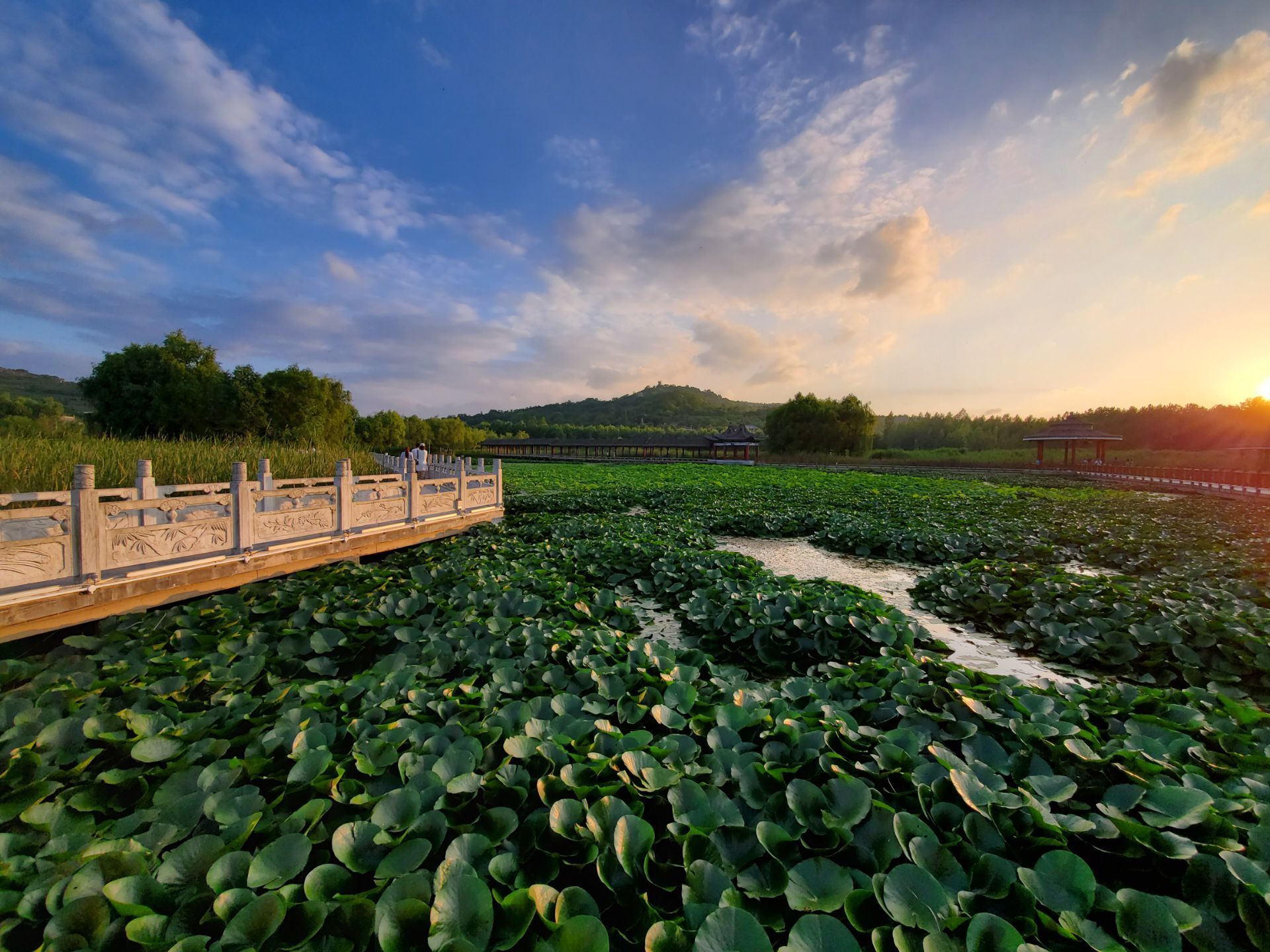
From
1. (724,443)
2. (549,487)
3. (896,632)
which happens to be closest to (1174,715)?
(896,632)

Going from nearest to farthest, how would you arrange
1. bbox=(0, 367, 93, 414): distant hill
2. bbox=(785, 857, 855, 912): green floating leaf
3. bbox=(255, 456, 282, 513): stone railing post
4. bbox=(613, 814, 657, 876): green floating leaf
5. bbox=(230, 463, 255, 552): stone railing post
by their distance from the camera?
bbox=(785, 857, 855, 912): green floating leaf
bbox=(613, 814, 657, 876): green floating leaf
bbox=(230, 463, 255, 552): stone railing post
bbox=(255, 456, 282, 513): stone railing post
bbox=(0, 367, 93, 414): distant hill

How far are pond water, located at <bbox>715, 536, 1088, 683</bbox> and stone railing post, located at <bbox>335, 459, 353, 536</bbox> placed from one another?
19.0 ft

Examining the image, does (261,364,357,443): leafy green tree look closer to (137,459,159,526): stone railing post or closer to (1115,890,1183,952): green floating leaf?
(137,459,159,526): stone railing post

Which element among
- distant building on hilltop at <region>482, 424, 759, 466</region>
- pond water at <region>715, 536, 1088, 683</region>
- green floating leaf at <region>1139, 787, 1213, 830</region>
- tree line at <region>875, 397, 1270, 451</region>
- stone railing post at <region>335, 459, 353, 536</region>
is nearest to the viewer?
green floating leaf at <region>1139, 787, 1213, 830</region>

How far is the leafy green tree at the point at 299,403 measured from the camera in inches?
947

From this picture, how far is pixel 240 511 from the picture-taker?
5559 mm

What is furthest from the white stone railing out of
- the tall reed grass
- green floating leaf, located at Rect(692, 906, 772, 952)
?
green floating leaf, located at Rect(692, 906, 772, 952)

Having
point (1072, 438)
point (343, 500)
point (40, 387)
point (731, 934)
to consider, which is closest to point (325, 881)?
point (731, 934)

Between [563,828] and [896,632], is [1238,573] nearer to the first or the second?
[896,632]

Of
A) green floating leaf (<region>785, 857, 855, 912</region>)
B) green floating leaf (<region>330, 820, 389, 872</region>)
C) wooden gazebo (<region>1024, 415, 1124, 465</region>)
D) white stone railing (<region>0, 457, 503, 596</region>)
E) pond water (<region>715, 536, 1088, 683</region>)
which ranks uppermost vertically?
wooden gazebo (<region>1024, 415, 1124, 465</region>)

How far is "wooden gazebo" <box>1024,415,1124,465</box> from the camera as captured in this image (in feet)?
102

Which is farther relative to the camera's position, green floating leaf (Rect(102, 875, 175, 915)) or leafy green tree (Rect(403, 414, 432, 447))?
leafy green tree (Rect(403, 414, 432, 447))

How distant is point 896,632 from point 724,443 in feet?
154

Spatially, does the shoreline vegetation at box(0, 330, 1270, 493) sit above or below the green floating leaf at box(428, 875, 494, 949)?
above
